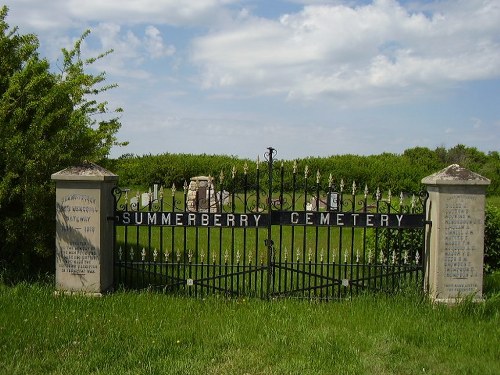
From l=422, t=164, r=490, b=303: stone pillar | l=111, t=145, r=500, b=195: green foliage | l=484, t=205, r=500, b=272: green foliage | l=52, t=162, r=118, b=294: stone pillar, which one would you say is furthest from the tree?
l=111, t=145, r=500, b=195: green foliage

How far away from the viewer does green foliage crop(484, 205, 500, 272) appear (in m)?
9.02

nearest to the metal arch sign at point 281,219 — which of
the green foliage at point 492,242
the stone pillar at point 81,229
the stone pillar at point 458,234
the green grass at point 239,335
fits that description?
the stone pillar at point 458,234

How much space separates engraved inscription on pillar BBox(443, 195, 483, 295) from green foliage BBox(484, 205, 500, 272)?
2578 millimetres

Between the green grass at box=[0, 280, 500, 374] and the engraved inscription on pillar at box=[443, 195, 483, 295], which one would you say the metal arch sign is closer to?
the engraved inscription on pillar at box=[443, 195, 483, 295]

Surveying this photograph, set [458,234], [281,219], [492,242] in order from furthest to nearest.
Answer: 1. [492,242]
2. [281,219]
3. [458,234]

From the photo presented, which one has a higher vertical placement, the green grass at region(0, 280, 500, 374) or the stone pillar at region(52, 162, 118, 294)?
the stone pillar at region(52, 162, 118, 294)

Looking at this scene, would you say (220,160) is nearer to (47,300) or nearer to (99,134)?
(99,134)

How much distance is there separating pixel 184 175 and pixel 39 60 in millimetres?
14177

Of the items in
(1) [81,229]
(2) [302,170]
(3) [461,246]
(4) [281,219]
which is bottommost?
(3) [461,246]

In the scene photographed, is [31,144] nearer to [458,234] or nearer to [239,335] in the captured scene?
[239,335]

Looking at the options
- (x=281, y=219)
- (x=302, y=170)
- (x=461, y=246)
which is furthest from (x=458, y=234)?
(x=302, y=170)

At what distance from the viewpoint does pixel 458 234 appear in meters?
6.66

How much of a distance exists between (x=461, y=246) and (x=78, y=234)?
4.65 m

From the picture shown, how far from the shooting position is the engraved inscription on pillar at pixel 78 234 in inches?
265
